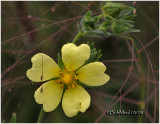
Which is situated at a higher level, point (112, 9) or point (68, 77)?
point (112, 9)

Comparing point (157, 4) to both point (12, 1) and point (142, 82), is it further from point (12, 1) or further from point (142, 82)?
point (12, 1)

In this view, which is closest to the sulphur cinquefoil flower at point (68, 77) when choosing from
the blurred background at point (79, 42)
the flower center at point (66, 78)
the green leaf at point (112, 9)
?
the flower center at point (66, 78)

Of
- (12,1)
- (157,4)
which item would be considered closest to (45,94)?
(12,1)

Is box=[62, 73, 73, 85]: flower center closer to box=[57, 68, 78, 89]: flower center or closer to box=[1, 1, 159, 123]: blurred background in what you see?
box=[57, 68, 78, 89]: flower center

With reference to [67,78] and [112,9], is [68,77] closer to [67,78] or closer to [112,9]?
[67,78]

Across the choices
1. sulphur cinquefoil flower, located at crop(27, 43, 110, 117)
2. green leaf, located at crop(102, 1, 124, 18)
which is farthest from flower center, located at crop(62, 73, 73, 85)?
green leaf, located at crop(102, 1, 124, 18)

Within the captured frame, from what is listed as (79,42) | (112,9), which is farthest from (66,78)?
(79,42)
